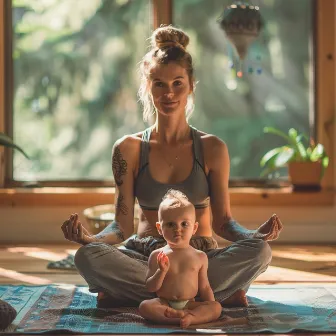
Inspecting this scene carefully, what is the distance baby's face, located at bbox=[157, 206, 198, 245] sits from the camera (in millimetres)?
2525

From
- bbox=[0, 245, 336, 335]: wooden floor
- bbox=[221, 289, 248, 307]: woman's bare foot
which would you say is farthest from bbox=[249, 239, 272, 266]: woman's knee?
bbox=[0, 245, 336, 335]: wooden floor

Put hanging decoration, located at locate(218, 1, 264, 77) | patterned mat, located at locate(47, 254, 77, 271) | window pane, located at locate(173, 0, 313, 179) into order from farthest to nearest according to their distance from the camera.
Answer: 1. window pane, located at locate(173, 0, 313, 179)
2. hanging decoration, located at locate(218, 1, 264, 77)
3. patterned mat, located at locate(47, 254, 77, 271)

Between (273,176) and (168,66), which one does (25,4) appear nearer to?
(273,176)

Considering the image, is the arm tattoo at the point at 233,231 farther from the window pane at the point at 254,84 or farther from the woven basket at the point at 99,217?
the window pane at the point at 254,84

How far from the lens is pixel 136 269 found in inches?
110

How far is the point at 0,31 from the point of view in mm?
4742

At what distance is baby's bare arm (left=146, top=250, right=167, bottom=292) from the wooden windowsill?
2047 millimetres

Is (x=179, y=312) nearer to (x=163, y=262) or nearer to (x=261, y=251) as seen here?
(x=163, y=262)

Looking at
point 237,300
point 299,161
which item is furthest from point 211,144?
point 299,161

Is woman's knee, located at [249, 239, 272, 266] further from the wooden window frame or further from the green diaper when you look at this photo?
the wooden window frame

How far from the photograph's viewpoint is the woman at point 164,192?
2789mm

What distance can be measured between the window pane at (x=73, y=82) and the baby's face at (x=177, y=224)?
7.53ft

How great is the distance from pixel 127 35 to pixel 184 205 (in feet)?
8.03

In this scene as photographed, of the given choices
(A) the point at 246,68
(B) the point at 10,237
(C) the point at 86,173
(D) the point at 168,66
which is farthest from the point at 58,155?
(D) the point at 168,66
